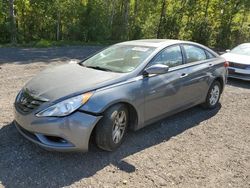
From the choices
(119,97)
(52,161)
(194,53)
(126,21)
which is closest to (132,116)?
(119,97)

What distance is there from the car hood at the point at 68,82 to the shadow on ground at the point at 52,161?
29.9 inches

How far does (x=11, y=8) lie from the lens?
563 inches

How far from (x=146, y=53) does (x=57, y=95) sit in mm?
1641

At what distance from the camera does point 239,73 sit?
8.58m

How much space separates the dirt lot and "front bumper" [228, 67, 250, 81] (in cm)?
353

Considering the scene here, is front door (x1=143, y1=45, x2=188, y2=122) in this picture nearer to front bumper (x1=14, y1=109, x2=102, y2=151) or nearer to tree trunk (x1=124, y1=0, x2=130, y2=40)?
front bumper (x1=14, y1=109, x2=102, y2=151)

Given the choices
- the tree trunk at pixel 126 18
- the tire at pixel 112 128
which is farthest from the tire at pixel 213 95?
the tree trunk at pixel 126 18

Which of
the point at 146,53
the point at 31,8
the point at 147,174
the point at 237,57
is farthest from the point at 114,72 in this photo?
the point at 31,8

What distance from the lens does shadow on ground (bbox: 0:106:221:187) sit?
3170mm

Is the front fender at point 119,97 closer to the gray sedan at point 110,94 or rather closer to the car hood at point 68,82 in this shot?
the gray sedan at point 110,94

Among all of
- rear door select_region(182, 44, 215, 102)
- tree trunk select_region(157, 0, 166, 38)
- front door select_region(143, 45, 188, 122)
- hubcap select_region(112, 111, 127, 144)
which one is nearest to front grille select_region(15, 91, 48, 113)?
hubcap select_region(112, 111, 127, 144)

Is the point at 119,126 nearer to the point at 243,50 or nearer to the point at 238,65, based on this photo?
the point at 238,65

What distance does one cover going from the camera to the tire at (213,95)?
5.71 metres

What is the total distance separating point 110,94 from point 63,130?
0.75m
